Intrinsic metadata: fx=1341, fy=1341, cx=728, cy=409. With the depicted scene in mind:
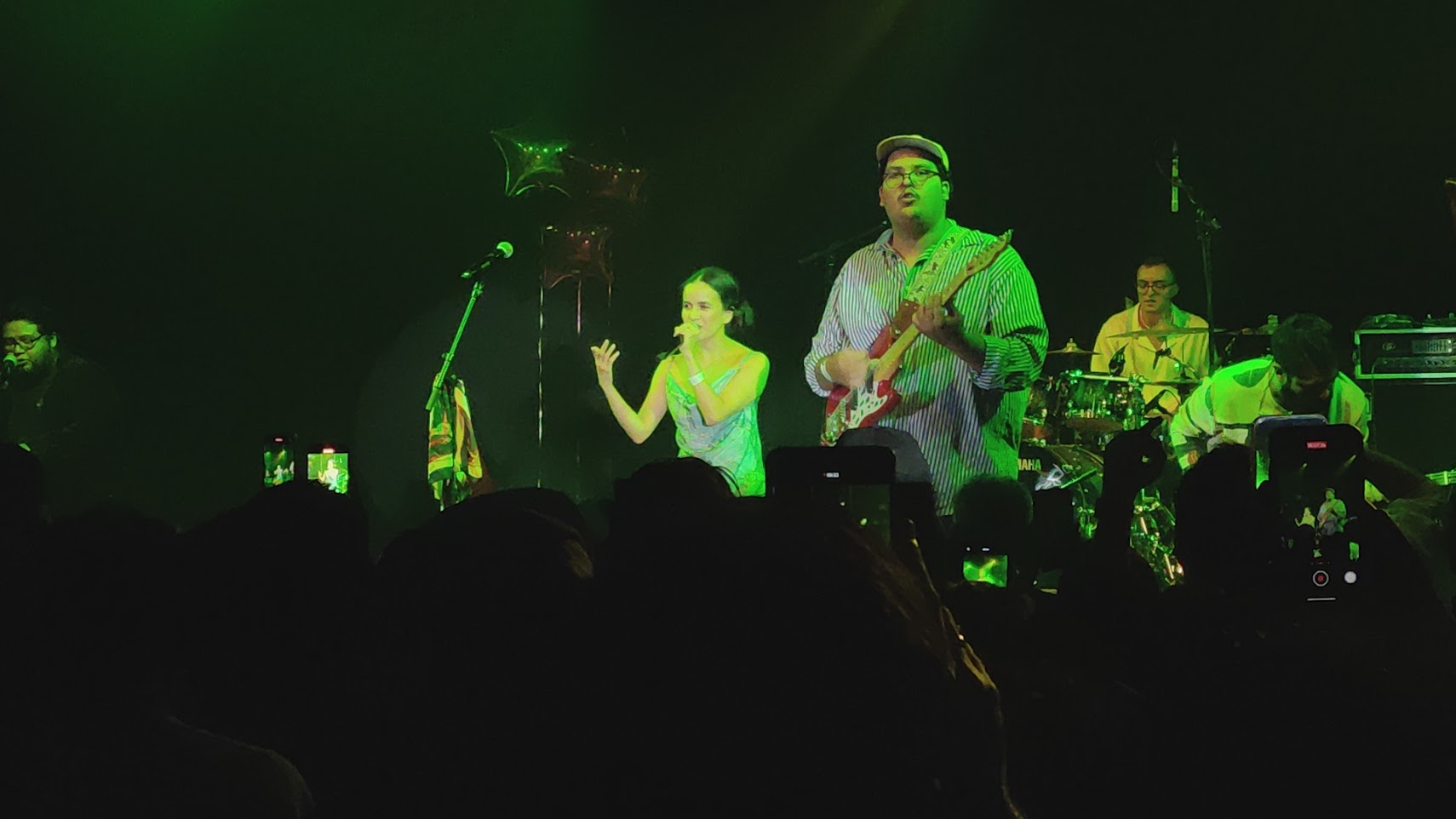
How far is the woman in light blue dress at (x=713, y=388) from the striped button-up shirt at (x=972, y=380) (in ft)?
3.31

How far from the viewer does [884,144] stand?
302 inches

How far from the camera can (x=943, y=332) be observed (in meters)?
6.97

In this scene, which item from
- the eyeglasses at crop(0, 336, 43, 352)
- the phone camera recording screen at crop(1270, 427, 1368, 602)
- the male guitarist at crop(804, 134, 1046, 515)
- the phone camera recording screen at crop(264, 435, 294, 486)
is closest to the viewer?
the phone camera recording screen at crop(1270, 427, 1368, 602)

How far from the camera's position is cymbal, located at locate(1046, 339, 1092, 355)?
27.1 feet

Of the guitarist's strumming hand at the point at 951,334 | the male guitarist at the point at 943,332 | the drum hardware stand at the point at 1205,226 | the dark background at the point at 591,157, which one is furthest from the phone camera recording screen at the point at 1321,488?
the dark background at the point at 591,157

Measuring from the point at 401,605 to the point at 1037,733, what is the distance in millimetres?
922

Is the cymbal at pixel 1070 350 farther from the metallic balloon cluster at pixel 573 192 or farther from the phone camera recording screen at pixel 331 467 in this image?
the phone camera recording screen at pixel 331 467

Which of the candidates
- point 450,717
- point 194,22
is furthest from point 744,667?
point 194,22

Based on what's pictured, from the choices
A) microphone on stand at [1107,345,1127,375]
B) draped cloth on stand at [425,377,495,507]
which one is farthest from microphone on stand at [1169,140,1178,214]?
draped cloth on stand at [425,377,495,507]

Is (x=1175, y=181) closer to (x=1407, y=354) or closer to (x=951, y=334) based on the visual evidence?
(x=1407, y=354)

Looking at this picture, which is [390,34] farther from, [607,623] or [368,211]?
[607,623]

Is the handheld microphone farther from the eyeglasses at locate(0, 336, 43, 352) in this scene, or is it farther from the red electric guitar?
the eyeglasses at locate(0, 336, 43, 352)

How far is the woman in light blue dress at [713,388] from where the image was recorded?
8102mm

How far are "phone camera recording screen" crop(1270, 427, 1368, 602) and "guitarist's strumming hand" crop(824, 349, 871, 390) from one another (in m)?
4.34
